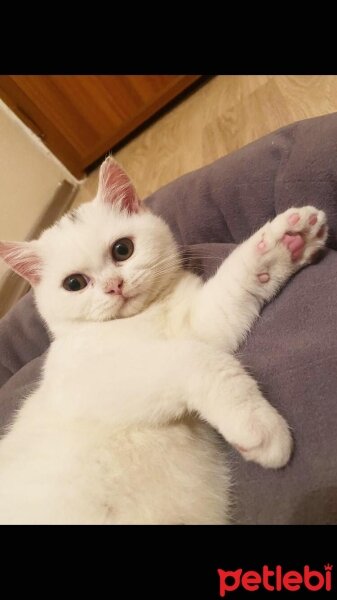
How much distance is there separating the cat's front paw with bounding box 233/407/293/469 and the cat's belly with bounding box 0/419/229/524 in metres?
0.13

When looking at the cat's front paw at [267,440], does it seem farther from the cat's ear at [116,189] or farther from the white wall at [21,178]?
the white wall at [21,178]

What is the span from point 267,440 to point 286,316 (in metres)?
0.27

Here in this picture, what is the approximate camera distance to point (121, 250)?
0.89 m

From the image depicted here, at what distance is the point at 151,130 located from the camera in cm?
251
